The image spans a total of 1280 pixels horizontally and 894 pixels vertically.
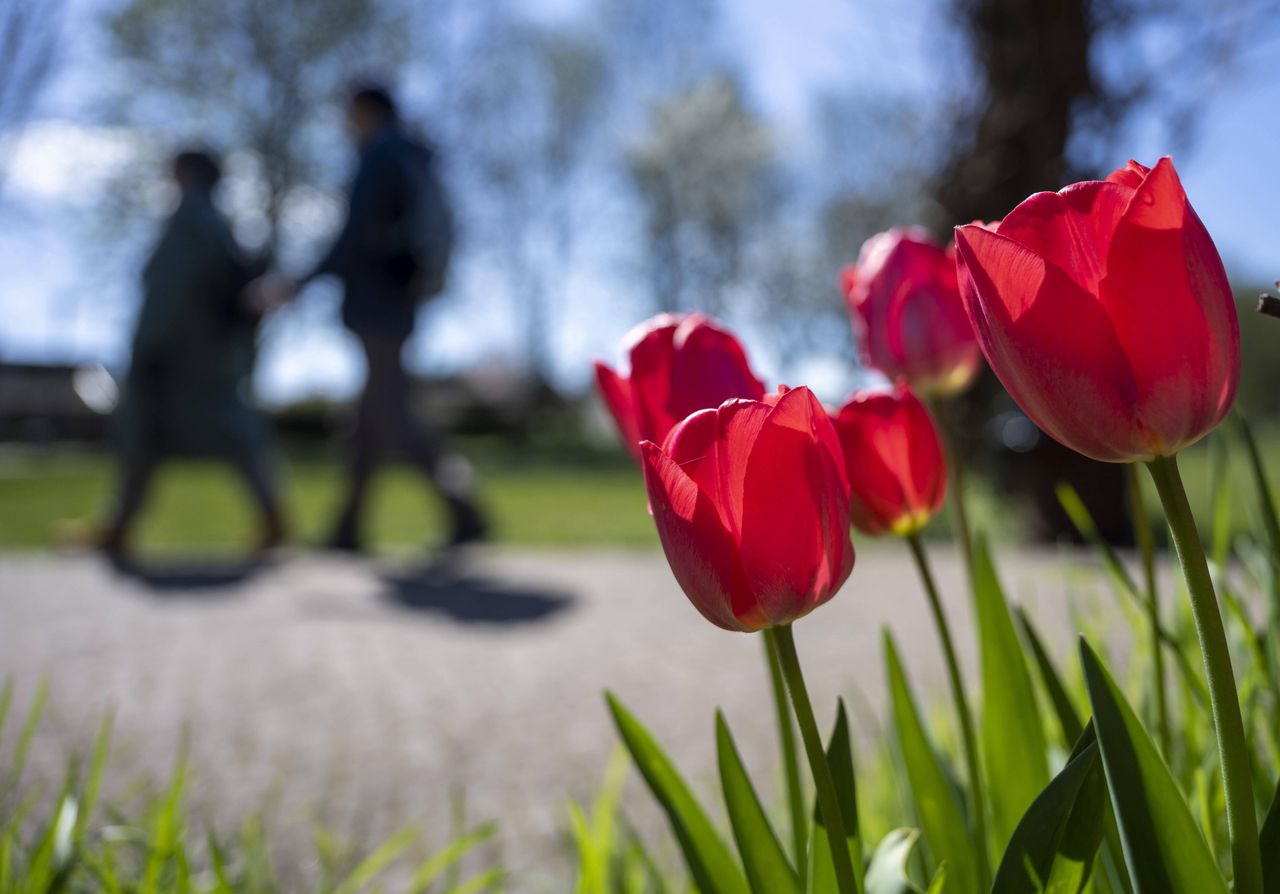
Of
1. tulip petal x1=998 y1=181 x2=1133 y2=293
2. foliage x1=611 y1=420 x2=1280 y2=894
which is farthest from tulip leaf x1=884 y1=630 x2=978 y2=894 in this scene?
tulip petal x1=998 y1=181 x2=1133 y2=293

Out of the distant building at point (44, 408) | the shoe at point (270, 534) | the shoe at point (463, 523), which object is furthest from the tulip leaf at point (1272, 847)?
the distant building at point (44, 408)

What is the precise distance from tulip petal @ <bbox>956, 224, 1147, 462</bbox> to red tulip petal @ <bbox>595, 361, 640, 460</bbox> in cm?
31

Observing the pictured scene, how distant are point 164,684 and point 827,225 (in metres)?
24.7

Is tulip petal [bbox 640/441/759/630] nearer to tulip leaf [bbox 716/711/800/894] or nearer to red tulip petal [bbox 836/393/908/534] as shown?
tulip leaf [bbox 716/711/800/894]

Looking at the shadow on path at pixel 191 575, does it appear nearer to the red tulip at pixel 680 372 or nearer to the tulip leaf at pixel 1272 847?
the red tulip at pixel 680 372

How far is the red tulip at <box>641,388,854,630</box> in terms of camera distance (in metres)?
0.57

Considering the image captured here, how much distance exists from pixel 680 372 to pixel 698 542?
18 cm

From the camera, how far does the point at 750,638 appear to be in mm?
3635

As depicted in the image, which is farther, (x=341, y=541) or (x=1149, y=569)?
(x=341, y=541)

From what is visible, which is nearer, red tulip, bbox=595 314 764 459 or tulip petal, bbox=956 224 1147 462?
tulip petal, bbox=956 224 1147 462

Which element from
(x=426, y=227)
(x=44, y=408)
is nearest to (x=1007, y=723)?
(x=426, y=227)

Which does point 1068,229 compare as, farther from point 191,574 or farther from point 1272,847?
point 191,574

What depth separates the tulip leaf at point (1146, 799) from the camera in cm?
54

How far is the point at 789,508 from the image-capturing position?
0.58 m
